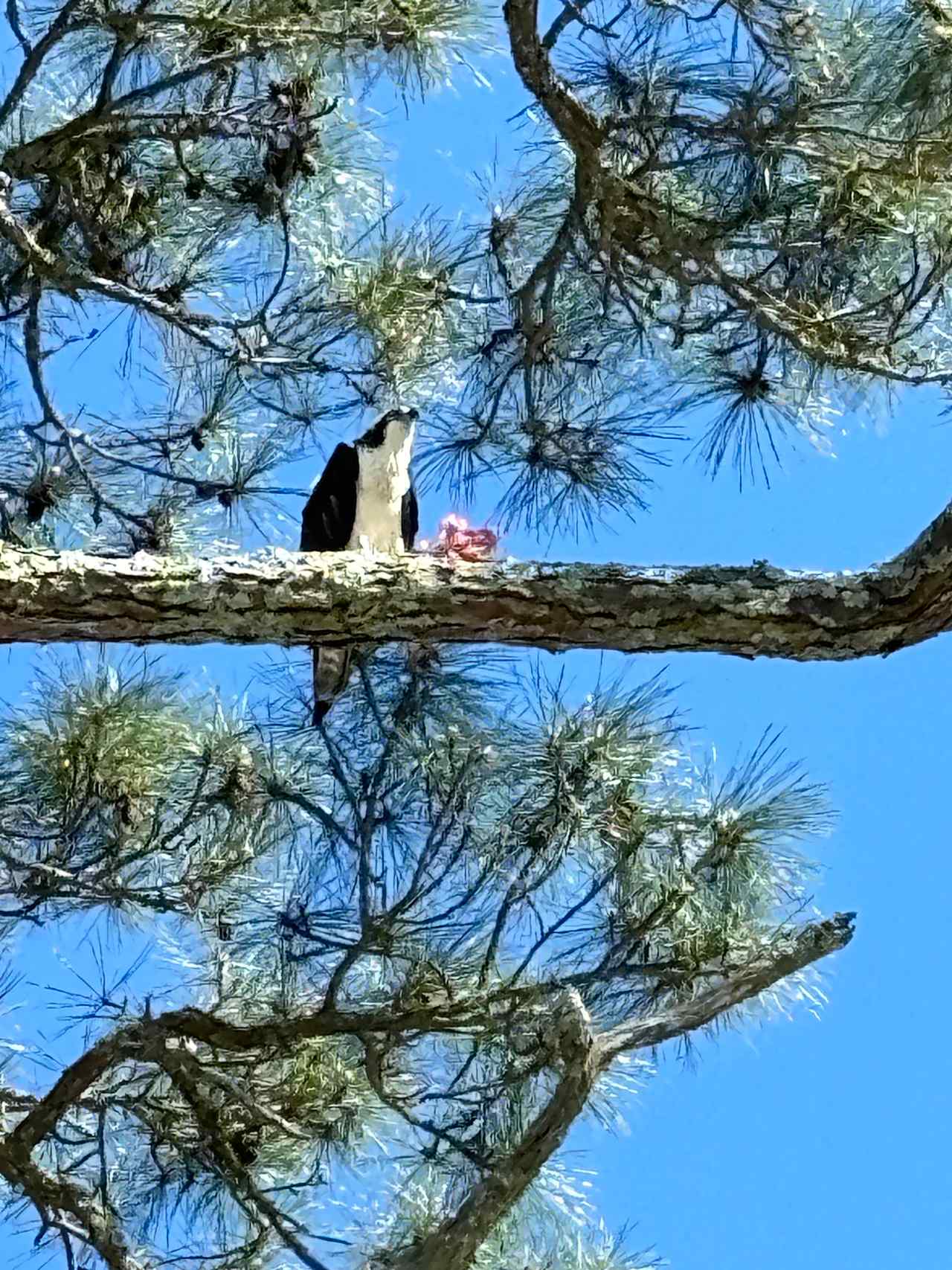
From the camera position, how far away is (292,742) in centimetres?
181

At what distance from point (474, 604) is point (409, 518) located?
784 millimetres

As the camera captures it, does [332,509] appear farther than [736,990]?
Yes

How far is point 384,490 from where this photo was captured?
196cm

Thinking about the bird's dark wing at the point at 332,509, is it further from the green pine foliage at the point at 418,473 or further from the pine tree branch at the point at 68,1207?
the pine tree branch at the point at 68,1207

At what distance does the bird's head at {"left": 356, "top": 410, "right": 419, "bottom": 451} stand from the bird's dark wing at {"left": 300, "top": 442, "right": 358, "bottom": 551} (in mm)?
31

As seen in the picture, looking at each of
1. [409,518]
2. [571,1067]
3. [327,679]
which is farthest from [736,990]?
[409,518]

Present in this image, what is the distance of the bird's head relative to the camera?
6.19 feet

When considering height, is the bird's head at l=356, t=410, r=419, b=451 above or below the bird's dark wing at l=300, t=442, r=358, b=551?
above

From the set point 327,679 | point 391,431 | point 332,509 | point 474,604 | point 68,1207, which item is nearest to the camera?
point 474,604

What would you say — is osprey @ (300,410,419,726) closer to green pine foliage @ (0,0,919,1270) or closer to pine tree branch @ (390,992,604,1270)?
green pine foliage @ (0,0,919,1270)

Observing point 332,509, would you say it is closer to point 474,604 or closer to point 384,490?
point 384,490

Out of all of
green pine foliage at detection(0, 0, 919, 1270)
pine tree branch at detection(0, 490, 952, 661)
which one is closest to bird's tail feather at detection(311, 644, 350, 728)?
green pine foliage at detection(0, 0, 919, 1270)

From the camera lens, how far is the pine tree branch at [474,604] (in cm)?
126

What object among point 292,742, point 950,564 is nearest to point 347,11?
point 292,742
